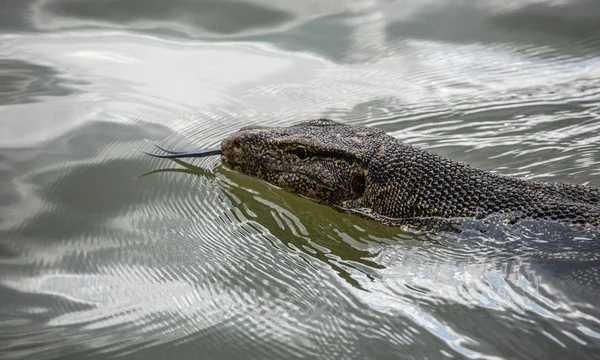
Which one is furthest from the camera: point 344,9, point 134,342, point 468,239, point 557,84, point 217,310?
point 344,9

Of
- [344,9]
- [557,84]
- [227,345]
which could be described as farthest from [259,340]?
[344,9]

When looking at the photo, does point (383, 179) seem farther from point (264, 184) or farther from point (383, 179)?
point (264, 184)

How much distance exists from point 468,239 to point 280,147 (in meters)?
1.51

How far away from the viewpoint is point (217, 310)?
3717 mm

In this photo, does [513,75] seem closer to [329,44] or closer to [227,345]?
[329,44]

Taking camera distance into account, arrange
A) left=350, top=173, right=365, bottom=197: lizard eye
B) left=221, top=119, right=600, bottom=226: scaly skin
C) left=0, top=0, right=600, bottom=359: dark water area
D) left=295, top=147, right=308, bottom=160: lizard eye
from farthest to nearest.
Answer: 1. left=295, top=147, right=308, bottom=160: lizard eye
2. left=350, top=173, right=365, bottom=197: lizard eye
3. left=221, top=119, right=600, bottom=226: scaly skin
4. left=0, top=0, right=600, bottom=359: dark water area

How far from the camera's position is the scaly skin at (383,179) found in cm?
427

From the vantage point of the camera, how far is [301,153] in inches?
191

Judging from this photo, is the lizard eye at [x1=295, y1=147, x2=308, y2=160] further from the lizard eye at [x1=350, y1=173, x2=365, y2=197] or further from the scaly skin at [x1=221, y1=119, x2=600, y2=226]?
the lizard eye at [x1=350, y1=173, x2=365, y2=197]

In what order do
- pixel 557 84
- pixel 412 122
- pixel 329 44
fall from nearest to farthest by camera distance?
pixel 412 122 → pixel 557 84 → pixel 329 44

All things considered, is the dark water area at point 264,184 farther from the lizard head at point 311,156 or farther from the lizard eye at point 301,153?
the lizard eye at point 301,153

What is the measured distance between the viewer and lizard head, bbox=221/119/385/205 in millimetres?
4707

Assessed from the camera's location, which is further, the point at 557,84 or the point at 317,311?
the point at 557,84

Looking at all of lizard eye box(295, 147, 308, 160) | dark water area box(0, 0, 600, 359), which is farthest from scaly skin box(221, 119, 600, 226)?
dark water area box(0, 0, 600, 359)
